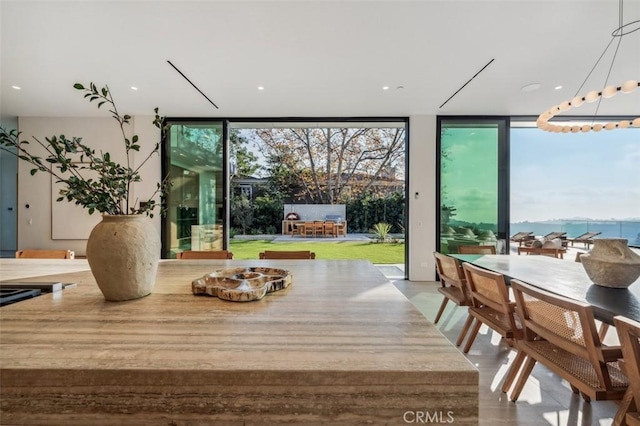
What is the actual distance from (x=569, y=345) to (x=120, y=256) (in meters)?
2.03

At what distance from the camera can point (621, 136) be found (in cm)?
626

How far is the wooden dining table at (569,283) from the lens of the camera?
4.69 ft

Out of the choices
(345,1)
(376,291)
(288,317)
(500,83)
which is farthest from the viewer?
(500,83)

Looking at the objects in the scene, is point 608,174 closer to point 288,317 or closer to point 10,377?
point 288,317

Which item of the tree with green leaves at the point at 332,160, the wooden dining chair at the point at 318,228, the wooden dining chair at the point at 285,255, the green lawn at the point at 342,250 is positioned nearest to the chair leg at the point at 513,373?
the wooden dining chair at the point at 285,255

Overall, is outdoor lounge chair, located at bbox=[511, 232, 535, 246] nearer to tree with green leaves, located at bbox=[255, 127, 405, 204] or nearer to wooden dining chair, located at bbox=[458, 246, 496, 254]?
wooden dining chair, located at bbox=[458, 246, 496, 254]

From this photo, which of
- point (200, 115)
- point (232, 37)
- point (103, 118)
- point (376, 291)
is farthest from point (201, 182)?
point (376, 291)

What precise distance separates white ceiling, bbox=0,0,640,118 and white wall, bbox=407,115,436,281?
1.78ft

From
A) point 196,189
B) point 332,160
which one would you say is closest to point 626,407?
point 196,189

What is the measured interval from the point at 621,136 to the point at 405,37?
706cm

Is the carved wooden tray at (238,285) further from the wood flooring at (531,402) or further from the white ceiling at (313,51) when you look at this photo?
the white ceiling at (313,51)

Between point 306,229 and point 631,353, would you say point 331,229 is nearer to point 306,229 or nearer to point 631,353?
point 306,229

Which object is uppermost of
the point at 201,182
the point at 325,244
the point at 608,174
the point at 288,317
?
the point at 608,174

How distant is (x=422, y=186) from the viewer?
4699mm
